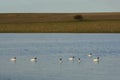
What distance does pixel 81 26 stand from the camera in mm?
74000

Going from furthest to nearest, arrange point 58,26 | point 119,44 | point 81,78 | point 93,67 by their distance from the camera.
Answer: point 58,26 < point 119,44 < point 93,67 < point 81,78

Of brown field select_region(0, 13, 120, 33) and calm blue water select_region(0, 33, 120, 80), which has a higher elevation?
brown field select_region(0, 13, 120, 33)

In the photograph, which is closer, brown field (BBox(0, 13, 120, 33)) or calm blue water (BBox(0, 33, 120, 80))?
calm blue water (BBox(0, 33, 120, 80))

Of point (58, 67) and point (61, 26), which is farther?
point (61, 26)

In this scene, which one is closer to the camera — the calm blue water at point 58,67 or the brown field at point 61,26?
the calm blue water at point 58,67

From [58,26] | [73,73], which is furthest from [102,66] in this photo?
[58,26]

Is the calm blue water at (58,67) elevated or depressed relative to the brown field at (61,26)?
depressed

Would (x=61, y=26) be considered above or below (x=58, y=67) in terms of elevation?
above

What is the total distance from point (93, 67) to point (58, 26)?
48051 mm

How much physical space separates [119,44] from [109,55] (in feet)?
34.7

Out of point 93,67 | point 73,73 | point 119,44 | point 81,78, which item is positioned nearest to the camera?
point 81,78

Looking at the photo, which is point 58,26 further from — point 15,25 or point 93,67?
point 93,67

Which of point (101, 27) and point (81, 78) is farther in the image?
point (101, 27)

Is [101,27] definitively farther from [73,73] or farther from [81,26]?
[73,73]
